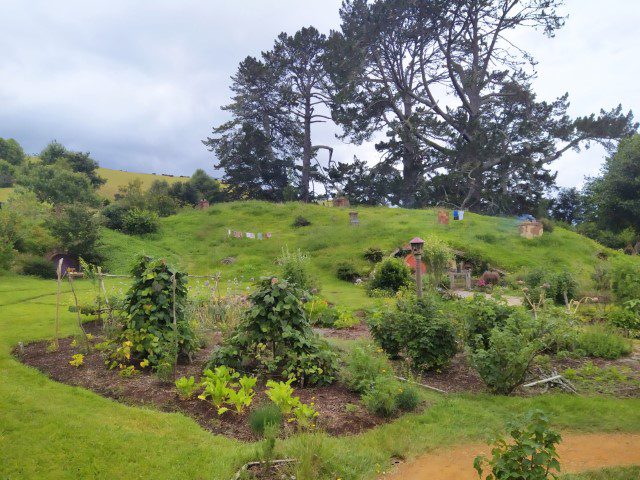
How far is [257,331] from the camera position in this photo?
19.3 feet

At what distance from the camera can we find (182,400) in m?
5.08

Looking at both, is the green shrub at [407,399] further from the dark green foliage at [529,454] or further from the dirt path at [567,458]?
the dark green foliage at [529,454]

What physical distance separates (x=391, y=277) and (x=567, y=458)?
11040 millimetres

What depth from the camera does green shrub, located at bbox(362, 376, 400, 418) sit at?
15.9 ft

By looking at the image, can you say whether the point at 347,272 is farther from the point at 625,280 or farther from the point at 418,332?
the point at 418,332

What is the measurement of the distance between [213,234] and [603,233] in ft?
72.3

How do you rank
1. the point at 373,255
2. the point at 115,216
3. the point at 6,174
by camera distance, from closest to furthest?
the point at 373,255 → the point at 115,216 → the point at 6,174

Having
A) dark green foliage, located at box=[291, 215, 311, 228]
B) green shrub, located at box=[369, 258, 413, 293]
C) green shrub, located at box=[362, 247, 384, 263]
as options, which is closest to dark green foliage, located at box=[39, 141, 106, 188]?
dark green foliage, located at box=[291, 215, 311, 228]

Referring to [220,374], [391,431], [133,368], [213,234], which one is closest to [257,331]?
[220,374]

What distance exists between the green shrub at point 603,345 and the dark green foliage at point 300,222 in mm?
19815

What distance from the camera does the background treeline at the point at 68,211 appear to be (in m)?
18.4

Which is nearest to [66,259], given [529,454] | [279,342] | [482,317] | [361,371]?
[279,342]

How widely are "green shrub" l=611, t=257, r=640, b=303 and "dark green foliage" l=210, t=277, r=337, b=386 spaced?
7.22 meters

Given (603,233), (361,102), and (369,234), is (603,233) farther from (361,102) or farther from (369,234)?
(361,102)
